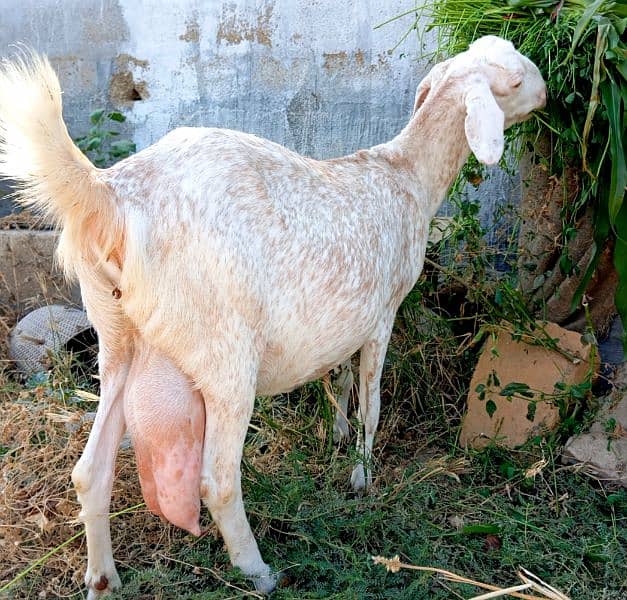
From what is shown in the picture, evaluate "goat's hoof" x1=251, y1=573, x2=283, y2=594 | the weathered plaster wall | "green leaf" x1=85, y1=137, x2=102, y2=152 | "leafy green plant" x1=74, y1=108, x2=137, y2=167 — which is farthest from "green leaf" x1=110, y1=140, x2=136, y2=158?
"goat's hoof" x1=251, y1=573, x2=283, y2=594

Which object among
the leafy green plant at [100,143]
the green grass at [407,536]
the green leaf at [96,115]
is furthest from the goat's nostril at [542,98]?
the green leaf at [96,115]

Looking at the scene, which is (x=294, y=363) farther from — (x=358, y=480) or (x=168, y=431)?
(x=358, y=480)

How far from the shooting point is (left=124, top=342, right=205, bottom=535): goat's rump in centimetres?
248

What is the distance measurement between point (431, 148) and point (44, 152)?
61.2 inches

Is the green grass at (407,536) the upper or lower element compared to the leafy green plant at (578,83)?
lower

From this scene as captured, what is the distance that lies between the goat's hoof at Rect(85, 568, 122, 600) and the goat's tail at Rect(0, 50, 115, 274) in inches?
43.9

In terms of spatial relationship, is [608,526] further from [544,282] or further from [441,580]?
[544,282]

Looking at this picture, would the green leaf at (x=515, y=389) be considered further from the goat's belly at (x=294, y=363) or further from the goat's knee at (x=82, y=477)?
the goat's knee at (x=82, y=477)

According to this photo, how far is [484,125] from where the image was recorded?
2873mm

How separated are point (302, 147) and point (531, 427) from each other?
81.9 inches

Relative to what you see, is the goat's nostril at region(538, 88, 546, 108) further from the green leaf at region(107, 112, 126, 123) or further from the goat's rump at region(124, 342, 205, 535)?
the green leaf at region(107, 112, 126, 123)

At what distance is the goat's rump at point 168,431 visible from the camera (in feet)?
8.13

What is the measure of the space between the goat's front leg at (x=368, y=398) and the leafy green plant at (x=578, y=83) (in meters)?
0.96

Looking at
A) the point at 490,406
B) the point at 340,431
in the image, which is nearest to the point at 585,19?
the point at 490,406
